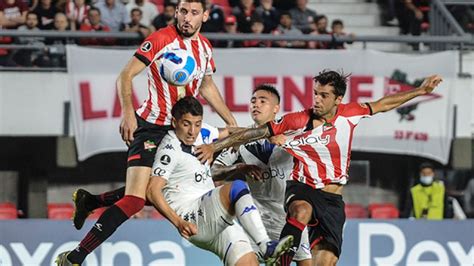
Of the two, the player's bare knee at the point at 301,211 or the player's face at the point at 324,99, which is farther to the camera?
the player's face at the point at 324,99

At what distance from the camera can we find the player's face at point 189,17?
1095 centimetres

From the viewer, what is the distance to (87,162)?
18.2m

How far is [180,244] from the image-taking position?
14.5 meters

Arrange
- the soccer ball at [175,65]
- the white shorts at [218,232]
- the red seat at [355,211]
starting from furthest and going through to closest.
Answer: the red seat at [355,211] < the soccer ball at [175,65] < the white shorts at [218,232]

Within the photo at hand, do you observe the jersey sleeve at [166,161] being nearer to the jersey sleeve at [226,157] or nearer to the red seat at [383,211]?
the jersey sleeve at [226,157]

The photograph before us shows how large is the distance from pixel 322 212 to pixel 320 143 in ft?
1.77

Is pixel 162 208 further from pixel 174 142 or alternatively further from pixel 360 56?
pixel 360 56

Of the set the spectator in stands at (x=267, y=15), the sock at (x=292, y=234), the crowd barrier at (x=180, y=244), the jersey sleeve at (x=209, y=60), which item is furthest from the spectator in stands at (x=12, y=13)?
the sock at (x=292, y=234)

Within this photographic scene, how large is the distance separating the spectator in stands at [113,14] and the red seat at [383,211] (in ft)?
12.6

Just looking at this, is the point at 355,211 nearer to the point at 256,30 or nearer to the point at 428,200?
the point at 428,200

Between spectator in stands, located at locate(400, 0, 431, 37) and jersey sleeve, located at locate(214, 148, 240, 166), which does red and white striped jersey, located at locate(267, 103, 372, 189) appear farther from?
spectator in stands, located at locate(400, 0, 431, 37)

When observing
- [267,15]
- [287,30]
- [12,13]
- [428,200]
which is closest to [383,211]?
[428,200]

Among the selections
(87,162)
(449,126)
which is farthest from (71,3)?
(449,126)

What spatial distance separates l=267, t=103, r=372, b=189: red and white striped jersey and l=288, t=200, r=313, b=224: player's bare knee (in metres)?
0.23
